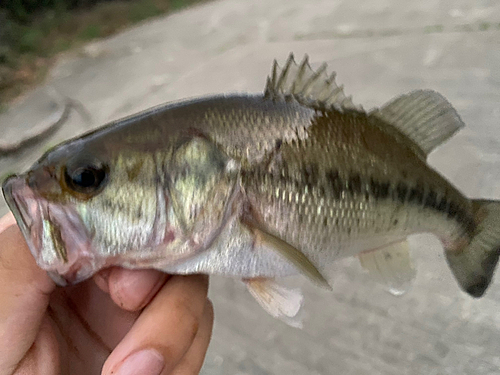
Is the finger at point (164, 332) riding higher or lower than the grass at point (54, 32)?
higher

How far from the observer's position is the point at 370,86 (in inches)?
85.0

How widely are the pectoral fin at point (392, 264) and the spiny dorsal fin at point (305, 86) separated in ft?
1.02

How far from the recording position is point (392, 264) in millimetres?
771

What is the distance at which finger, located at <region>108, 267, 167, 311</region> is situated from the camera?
59 cm

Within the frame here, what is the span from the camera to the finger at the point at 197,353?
635mm

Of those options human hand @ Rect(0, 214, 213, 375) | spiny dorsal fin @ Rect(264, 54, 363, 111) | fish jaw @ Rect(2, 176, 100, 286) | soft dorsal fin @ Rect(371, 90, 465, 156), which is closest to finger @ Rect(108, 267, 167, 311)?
human hand @ Rect(0, 214, 213, 375)

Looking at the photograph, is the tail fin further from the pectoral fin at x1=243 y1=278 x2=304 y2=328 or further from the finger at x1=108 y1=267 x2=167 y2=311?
the finger at x1=108 y1=267 x2=167 y2=311

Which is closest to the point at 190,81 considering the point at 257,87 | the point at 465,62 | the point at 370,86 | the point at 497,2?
the point at 257,87

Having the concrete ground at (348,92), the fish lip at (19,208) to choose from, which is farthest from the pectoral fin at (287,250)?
the concrete ground at (348,92)

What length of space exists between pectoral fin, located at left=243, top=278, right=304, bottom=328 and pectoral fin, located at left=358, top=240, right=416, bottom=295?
0.68ft

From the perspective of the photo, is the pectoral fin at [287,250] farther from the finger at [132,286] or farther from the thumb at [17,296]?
the thumb at [17,296]

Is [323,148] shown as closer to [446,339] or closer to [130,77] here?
[446,339]

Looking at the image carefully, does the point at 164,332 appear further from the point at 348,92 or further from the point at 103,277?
the point at 348,92

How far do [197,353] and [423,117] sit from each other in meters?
0.60
